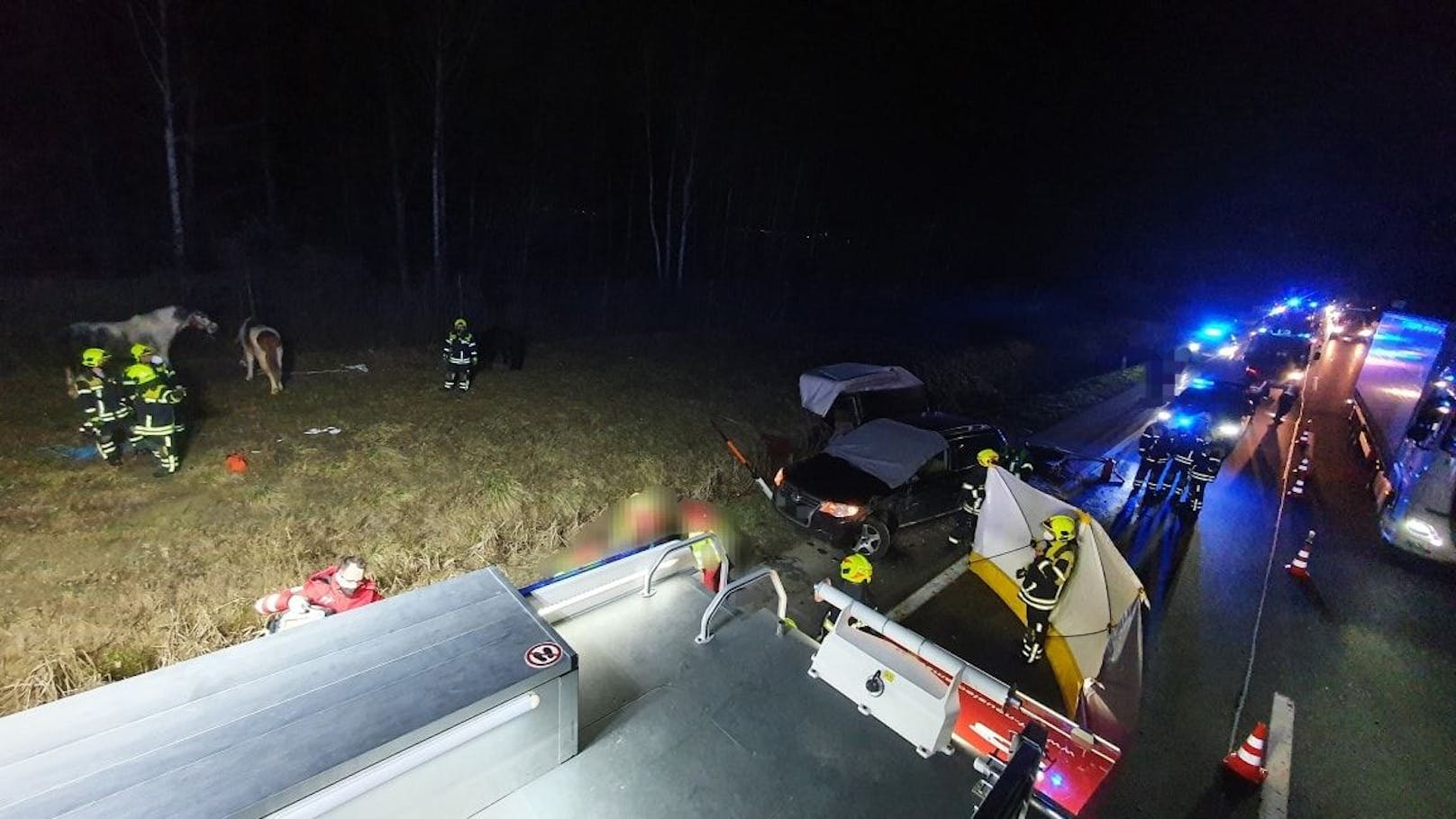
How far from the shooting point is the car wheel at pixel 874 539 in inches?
301

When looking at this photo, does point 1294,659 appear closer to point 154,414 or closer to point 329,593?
point 329,593

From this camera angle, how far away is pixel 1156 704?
18.4 ft

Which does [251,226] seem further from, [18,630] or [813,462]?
[813,462]

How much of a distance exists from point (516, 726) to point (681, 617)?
1366 mm

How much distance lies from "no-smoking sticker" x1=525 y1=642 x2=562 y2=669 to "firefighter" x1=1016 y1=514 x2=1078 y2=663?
5187 millimetres

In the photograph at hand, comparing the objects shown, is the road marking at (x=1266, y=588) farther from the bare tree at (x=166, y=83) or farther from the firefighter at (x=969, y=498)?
the bare tree at (x=166, y=83)

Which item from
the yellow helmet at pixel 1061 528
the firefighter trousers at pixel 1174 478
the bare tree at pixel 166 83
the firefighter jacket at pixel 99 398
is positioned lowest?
the firefighter trousers at pixel 1174 478

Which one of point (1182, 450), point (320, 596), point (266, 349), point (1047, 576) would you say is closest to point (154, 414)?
point (266, 349)

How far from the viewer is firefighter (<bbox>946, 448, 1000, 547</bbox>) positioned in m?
7.89

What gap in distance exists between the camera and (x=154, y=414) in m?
6.63

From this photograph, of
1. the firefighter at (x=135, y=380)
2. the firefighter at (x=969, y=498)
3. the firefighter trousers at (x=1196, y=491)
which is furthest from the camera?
the firefighter trousers at (x=1196, y=491)

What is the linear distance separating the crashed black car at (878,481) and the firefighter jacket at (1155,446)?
3071 mm

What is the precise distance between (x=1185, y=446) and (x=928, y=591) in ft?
19.1

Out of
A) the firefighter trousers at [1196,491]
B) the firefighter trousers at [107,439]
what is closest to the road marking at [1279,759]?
the firefighter trousers at [1196,491]
